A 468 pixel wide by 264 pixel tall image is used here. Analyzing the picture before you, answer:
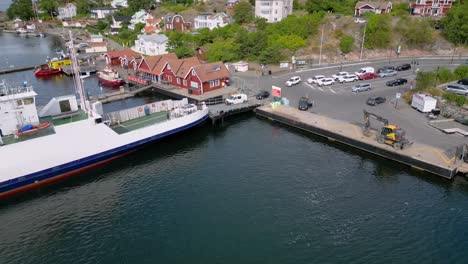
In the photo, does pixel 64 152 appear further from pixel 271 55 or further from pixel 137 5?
pixel 137 5

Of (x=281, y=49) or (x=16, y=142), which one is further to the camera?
(x=281, y=49)

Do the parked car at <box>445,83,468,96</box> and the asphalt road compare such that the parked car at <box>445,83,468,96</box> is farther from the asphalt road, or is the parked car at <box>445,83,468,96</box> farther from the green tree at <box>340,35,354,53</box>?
the green tree at <box>340,35,354,53</box>

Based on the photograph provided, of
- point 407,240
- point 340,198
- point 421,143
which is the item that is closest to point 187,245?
point 340,198

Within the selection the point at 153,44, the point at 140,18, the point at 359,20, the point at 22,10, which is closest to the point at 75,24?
the point at 22,10

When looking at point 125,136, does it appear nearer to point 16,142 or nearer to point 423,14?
point 16,142

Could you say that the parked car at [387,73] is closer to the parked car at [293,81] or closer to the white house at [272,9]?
the parked car at [293,81]

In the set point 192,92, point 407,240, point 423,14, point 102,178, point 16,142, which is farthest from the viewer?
point 423,14
